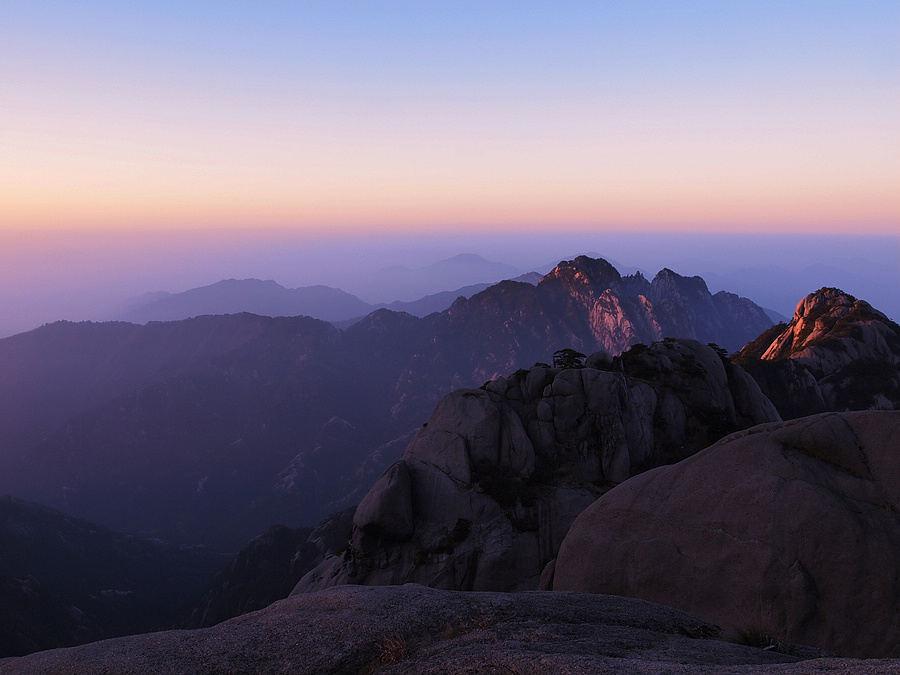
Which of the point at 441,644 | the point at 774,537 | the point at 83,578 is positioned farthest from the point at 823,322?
the point at 83,578

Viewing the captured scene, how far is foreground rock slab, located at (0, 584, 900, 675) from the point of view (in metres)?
10.5

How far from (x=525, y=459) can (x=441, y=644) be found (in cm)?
3091

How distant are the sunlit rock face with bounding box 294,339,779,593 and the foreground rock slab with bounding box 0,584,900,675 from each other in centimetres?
2329

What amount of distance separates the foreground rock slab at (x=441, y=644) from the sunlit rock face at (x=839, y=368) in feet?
211

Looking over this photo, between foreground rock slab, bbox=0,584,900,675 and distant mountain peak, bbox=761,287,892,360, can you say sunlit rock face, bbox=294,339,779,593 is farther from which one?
distant mountain peak, bbox=761,287,892,360

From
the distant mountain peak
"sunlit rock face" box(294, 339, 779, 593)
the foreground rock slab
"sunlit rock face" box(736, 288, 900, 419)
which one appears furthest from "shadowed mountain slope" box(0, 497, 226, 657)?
the distant mountain peak

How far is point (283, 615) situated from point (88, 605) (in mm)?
145888

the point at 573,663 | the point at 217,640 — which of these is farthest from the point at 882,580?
the point at 217,640

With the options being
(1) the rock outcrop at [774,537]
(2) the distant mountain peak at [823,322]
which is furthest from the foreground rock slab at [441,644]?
(2) the distant mountain peak at [823,322]

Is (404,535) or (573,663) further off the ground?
(573,663)

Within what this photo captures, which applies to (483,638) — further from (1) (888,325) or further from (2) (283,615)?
(1) (888,325)

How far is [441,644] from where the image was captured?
1205 cm

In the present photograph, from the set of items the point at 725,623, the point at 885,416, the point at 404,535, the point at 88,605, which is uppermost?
the point at 885,416

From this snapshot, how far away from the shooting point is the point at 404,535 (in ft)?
126
